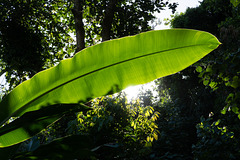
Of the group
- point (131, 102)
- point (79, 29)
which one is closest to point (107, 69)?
point (131, 102)

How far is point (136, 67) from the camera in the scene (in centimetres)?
93

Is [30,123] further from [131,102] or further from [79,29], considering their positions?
[79,29]

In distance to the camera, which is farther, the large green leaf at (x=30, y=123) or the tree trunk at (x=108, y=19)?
the tree trunk at (x=108, y=19)

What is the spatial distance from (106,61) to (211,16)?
12.0 meters

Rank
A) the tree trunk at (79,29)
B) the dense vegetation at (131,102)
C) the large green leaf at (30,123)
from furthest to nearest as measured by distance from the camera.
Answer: the tree trunk at (79,29)
the dense vegetation at (131,102)
the large green leaf at (30,123)

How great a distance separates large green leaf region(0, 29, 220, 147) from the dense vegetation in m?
0.16

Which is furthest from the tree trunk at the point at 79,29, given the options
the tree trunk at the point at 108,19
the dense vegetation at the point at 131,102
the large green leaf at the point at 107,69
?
the large green leaf at the point at 107,69

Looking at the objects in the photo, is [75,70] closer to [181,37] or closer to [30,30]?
[181,37]

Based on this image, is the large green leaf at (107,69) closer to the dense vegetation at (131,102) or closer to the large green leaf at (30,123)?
the large green leaf at (30,123)

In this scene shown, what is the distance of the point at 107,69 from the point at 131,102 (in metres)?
3.22

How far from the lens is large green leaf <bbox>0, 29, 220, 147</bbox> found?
0.85m

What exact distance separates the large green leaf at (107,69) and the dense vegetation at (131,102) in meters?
0.16

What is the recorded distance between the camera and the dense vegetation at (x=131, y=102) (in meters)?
1.53

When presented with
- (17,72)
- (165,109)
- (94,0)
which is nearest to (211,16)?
(165,109)
